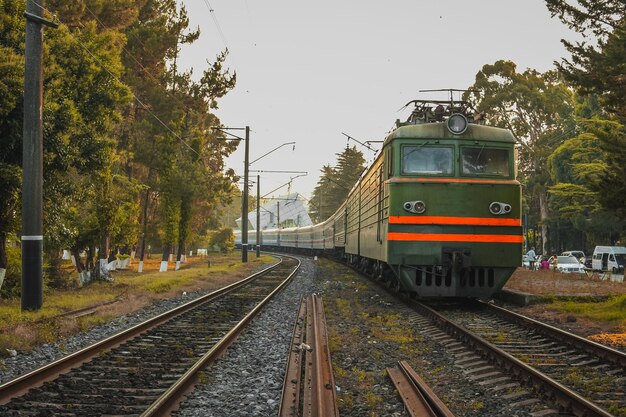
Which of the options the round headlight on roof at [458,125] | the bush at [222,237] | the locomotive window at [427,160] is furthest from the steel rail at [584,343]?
the bush at [222,237]

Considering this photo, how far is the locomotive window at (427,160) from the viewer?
13242 millimetres

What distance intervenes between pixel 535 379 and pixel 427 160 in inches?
285

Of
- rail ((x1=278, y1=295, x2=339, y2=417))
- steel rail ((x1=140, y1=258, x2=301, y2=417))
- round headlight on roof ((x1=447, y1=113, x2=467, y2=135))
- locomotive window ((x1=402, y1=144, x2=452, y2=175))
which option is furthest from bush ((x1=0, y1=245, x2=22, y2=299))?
round headlight on roof ((x1=447, y1=113, x2=467, y2=135))

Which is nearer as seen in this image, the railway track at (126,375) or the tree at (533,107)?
the railway track at (126,375)

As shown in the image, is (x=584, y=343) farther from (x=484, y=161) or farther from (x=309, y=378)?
(x=484, y=161)

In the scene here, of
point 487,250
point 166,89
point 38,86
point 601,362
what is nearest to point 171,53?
point 166,89

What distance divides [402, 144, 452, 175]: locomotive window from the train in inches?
0.8

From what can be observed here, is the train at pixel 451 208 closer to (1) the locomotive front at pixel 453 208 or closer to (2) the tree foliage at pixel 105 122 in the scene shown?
(1) the locomotive front at pixel 453 208

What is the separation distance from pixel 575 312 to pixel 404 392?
24.5 feet

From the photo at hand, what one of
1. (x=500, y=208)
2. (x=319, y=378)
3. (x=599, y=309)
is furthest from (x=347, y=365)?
(x=599, y=309)

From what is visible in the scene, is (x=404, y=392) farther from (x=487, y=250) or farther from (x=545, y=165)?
(x=545, y=165)

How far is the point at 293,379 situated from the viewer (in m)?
6.80

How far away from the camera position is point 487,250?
12.9 meters

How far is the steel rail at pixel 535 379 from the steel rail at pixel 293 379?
2.22 m
